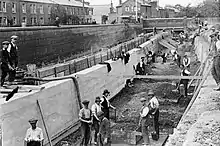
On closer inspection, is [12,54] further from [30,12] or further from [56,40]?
[30,12]

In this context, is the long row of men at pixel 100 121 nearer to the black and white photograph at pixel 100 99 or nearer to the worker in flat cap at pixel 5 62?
the black and white photograph at pixel 100 99

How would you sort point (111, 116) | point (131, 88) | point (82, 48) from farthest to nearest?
point (82, 48) → point (131, 88) → point (111, 116)

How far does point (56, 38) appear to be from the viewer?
36156 mm

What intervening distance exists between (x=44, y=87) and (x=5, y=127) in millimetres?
2512

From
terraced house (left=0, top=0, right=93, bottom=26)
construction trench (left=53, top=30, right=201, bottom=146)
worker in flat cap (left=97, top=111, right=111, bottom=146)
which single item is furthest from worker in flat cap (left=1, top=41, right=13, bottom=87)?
terraced house (left=0, top=0, right=93, bottom=26)

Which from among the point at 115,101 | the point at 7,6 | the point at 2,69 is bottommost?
the point at 115,101

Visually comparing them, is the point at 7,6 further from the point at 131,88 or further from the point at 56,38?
the point at 131,88

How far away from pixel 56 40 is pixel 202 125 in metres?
29.4

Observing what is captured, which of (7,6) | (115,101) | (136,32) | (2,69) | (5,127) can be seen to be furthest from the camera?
(136,32)

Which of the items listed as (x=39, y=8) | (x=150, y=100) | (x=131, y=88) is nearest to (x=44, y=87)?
(x=150, y=100)

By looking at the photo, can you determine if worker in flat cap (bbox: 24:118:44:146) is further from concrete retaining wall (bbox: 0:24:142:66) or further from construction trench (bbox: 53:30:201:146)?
concrete retaining wall (bbox: 0:24:142:66)

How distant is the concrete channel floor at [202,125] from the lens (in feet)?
23.4

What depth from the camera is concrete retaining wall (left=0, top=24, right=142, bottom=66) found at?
2971cm

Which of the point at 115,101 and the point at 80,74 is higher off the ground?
the point at 80,74
